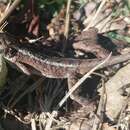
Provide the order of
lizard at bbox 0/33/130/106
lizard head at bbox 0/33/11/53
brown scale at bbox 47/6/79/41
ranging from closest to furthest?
1. lizard head at bbox 0/33/11/53
2. lizard at bbox 0/33/130/106
3. brown scale at bbox 47/6/79/41

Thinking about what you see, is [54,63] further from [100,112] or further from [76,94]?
[100,112]

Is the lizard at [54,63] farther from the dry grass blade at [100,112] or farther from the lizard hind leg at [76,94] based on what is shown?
the dry grass blade at [100,112]

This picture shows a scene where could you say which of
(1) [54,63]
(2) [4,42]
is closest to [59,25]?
(1) [54,63]

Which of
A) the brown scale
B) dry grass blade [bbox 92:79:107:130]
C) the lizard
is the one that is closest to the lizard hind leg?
the lizard

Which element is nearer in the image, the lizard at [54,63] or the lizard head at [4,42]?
the lizard head at [4,42]

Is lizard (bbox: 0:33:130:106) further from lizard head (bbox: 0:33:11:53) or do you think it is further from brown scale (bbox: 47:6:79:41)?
brown scale (bbox: 47:6:79:41)

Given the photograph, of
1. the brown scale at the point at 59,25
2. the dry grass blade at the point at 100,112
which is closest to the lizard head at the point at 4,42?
the brown scale at the point at 59,25

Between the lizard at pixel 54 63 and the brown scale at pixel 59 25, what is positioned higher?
the brown scale at pixel 59 25
